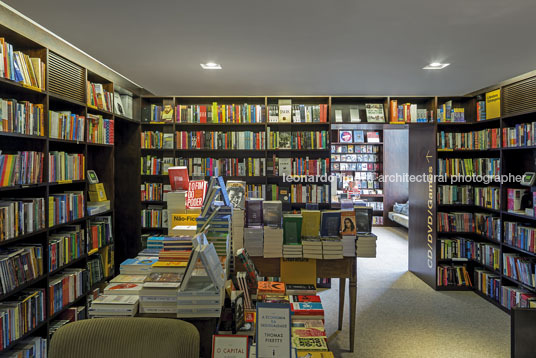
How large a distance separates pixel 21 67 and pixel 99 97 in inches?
48.0

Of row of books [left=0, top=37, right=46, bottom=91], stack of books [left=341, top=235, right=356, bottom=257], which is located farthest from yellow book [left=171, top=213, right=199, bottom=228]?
row of books [left=0, top=37, right=46, bottom=91]

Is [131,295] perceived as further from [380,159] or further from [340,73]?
[380,159]

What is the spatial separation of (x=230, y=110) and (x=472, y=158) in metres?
3.50

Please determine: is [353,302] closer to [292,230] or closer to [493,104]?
[292,230]

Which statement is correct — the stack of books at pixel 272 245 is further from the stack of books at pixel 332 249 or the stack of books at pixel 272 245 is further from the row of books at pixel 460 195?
the row of books at pixel 460 195

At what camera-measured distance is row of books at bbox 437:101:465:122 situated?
16.0 ft

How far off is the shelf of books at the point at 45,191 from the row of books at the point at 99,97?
0.05 feet

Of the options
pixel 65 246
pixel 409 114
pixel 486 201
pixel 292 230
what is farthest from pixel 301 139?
pixel 65 246

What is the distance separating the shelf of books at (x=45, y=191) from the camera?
252 centimetres

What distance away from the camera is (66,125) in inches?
127

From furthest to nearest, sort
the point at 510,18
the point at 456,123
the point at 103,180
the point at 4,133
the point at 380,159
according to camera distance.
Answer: the point at 380,159 → the point at 456,123 → the point at 103,180 → the point at 510,18 → the point at 4,133

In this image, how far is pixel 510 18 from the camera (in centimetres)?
265

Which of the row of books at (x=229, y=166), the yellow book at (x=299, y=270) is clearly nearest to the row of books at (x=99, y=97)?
the row of books at (x=229, y=166)

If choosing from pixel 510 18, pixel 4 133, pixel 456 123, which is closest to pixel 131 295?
pixel 4 133
